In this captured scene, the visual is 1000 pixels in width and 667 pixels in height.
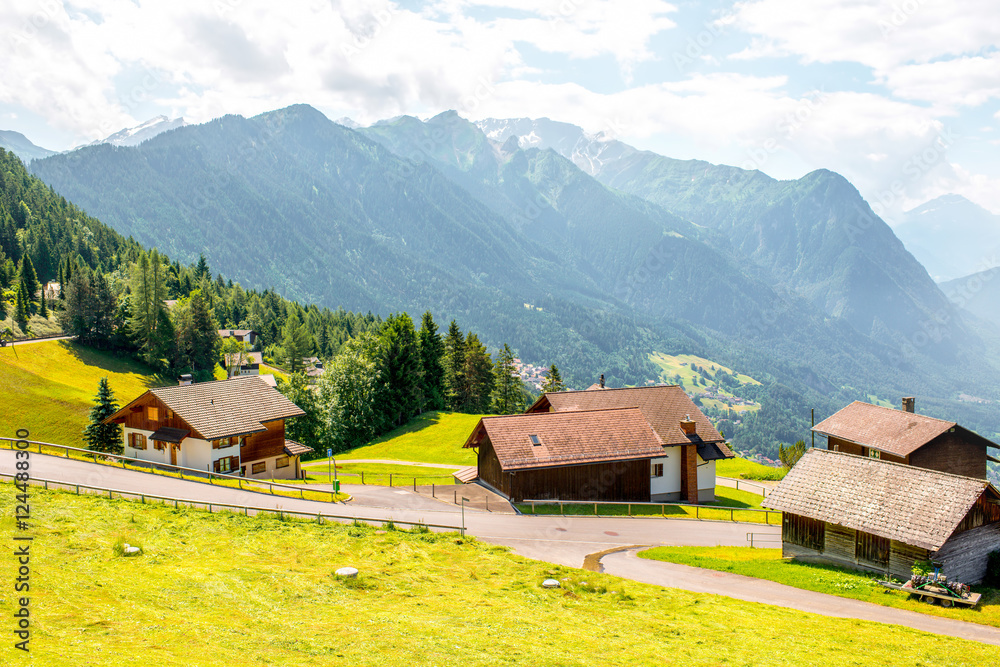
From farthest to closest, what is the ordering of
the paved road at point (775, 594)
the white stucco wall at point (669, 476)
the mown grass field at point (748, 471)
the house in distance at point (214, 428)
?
1. the mown grass field at point (748, 471)
2. the white stucco wall at point (669, 476)
3. the house in distance at point (214, 428)
4. the paved road at point (775, 594)

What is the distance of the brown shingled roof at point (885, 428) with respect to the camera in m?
61.1

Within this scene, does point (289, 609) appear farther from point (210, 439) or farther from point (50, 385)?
point (50, 385)

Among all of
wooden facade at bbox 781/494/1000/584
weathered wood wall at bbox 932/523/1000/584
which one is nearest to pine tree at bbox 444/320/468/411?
wooden facade at bbox 781/494/1000/584

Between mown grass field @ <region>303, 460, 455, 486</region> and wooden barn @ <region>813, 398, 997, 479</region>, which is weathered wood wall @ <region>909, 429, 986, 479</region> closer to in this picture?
Result: wooden barn @ <region>813, 398, 997, 479</region>

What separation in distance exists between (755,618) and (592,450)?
1088 inches

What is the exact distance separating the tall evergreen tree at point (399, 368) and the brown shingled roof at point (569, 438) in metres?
37.3

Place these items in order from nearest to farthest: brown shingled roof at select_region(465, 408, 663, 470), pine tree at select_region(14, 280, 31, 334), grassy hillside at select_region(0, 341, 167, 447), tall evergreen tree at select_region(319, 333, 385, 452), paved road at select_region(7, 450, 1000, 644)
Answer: paved road at select_region(7, 450, 1000, 644), brown shingled roof at select_region(465, 408, 663, 470), grassy hillside at select_region(0, 341, 167, 447), tall evergreen tree at select_region(319, 333, 385, 452), pine tree at select_region(14, 280, 31, 334)

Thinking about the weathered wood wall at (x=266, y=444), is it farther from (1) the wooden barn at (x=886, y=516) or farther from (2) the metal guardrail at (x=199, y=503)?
(1) the wooden barn at (x=886, y=516)

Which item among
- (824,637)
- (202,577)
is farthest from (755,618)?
(202,577)

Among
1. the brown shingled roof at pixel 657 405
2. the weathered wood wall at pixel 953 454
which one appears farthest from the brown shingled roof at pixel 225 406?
the weathered wood wall at pixel 953 454

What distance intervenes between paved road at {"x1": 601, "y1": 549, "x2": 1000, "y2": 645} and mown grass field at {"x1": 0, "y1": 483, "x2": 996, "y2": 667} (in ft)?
6.48

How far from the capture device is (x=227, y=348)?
439ft

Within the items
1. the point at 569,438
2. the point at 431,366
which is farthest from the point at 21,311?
the point at 569,438

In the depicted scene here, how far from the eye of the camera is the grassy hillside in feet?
235
